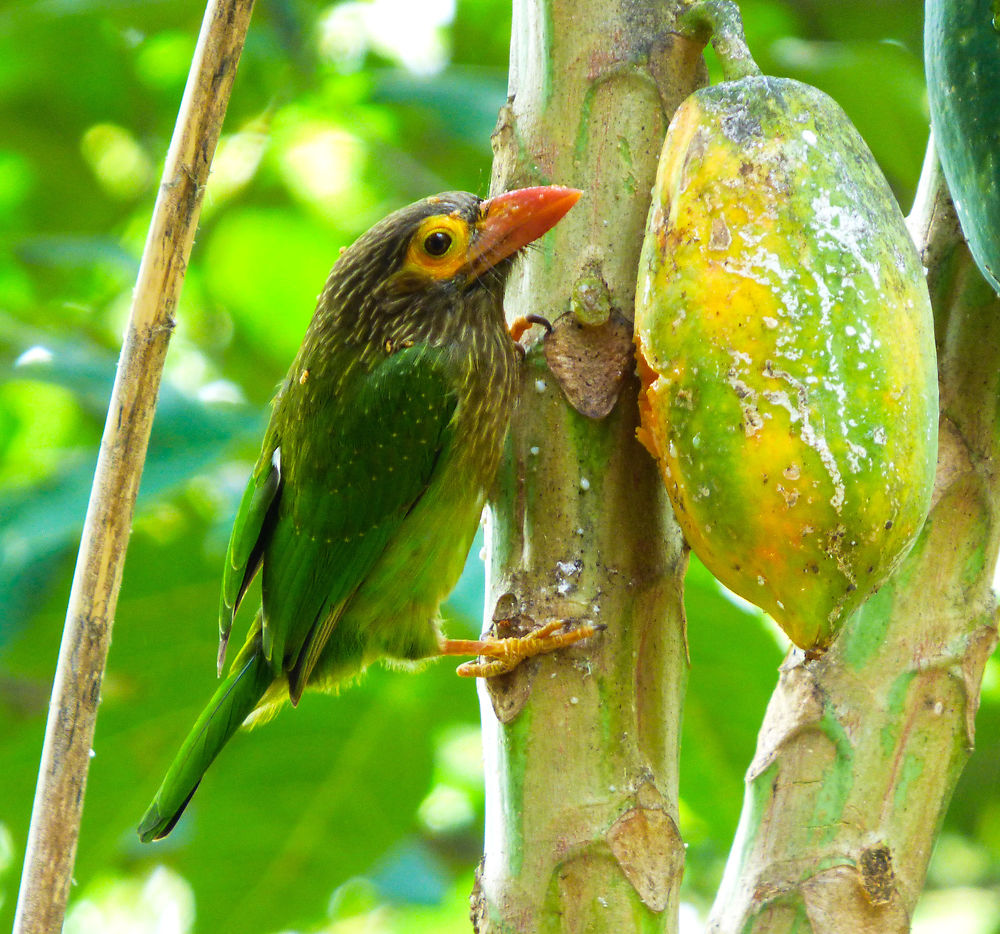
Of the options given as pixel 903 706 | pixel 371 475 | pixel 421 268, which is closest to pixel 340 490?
pixel 371 475

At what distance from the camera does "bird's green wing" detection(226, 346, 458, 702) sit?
6.89 feet

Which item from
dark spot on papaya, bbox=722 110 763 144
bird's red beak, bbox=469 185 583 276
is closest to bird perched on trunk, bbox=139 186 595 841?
bird's red beak, bbox=469 185 583 276

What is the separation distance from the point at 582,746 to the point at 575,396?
0.41 m

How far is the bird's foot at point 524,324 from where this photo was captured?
147 cm

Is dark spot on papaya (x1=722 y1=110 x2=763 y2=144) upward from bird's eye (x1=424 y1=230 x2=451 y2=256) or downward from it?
downward

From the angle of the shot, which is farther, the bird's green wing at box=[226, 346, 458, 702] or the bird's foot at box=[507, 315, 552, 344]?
the bird's green wing at box=[226, 346, 458, 702]

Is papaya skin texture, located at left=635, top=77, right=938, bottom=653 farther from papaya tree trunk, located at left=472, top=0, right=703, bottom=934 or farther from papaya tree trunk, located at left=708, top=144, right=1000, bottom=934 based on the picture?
papaya tree trunk, located at left=708, top=144, right=1000, bottom=934

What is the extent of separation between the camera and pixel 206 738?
209cm

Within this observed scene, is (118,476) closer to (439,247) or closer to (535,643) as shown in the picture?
(535,643)

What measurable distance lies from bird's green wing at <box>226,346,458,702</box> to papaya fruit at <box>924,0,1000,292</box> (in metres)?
0.97

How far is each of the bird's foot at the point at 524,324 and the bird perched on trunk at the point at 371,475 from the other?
0.46m

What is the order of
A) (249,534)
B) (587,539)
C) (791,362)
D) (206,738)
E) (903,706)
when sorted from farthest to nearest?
1. (249,534)
2. (206,738)
3. (903,706)
4. (587,539)
5. (791,362)

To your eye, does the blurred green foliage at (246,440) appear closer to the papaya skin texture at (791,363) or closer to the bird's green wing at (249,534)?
the bird's green wing at (249,534)

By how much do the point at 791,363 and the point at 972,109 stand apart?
0.42 m
